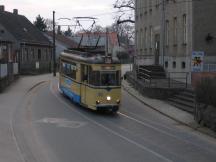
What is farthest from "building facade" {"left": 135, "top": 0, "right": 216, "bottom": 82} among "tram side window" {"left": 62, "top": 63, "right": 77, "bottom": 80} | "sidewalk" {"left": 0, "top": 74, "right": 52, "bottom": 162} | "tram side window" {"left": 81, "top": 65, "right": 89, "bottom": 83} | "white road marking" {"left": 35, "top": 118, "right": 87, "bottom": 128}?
"white road marking" {"left": 35, "top": 118, "right": 87, "bottom": 128}

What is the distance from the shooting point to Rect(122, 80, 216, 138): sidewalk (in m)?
23.9

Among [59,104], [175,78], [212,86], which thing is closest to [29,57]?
[175,78]

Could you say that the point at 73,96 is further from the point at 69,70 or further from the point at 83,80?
Result: the point at 83,80

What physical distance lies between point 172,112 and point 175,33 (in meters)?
15.5

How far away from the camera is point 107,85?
92.0 ft

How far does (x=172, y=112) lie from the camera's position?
29203 millimetres

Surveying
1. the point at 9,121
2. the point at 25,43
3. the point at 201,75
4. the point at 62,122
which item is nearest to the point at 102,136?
the point at 62,122

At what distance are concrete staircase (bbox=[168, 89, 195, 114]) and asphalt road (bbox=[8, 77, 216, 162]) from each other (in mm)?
1606

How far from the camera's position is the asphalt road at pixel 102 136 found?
16.8m

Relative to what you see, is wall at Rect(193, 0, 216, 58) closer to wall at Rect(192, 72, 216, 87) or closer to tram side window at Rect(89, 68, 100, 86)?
wall at Rect(192, 72, 216, 87)

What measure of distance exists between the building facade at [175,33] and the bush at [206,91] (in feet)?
41.8

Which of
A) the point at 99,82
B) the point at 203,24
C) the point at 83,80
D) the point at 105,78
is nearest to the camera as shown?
the point at 99,82

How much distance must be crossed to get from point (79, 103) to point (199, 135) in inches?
382

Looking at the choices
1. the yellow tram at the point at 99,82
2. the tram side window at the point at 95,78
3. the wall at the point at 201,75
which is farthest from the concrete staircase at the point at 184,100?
the tram side window at the point at 95,78
